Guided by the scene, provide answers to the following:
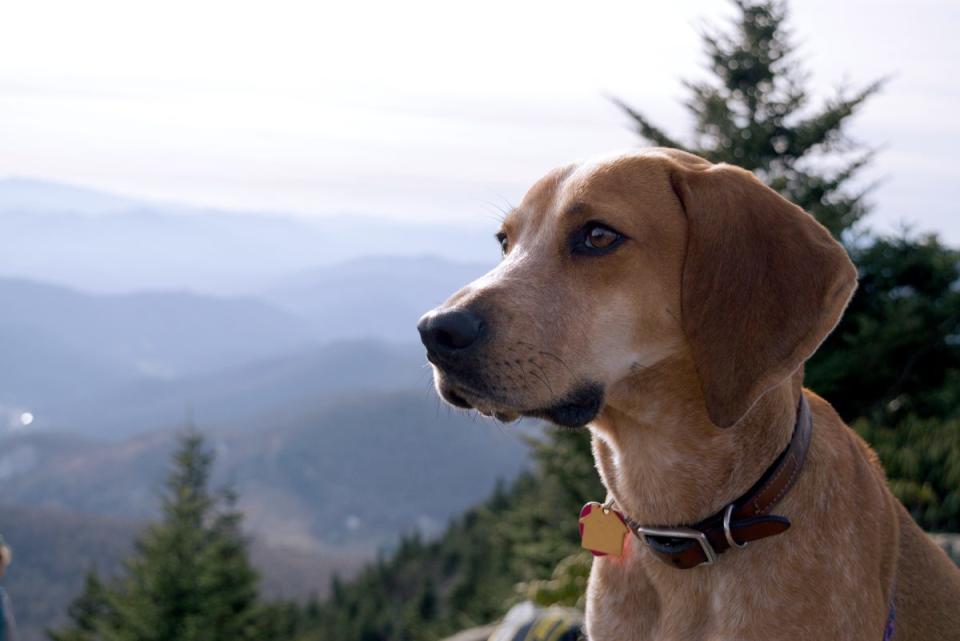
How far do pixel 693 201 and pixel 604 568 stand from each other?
1513 millimetres

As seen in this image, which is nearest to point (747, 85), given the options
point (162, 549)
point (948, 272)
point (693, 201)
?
point (948, 272)

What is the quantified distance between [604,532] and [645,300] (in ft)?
3.14

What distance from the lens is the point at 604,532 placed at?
4090 mm

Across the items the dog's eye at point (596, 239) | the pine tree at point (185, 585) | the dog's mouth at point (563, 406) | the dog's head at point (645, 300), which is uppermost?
the dog's eye at point (596, 239)

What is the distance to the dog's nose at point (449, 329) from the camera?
364 centimetres

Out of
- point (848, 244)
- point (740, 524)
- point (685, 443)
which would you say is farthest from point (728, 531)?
point (848, 244)

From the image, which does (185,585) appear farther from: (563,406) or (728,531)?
(728,531)

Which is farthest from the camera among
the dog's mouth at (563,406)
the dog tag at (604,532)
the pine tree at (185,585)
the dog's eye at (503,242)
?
the pine tree at (185,585)

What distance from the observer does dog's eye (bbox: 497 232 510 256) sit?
4.68 m

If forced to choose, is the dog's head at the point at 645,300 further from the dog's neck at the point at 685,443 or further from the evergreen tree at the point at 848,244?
the evergreen tree at the point at 848,244

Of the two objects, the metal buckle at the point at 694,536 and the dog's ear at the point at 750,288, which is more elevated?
the dog's ear at the point at 750,288

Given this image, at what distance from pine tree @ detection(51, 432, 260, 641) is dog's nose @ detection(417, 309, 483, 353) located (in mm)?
29367

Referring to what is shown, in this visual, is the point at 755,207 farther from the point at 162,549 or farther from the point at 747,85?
the point at 162,549

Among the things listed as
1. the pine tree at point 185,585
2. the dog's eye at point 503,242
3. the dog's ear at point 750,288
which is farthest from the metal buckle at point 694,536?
the pine tree at point 185,585
